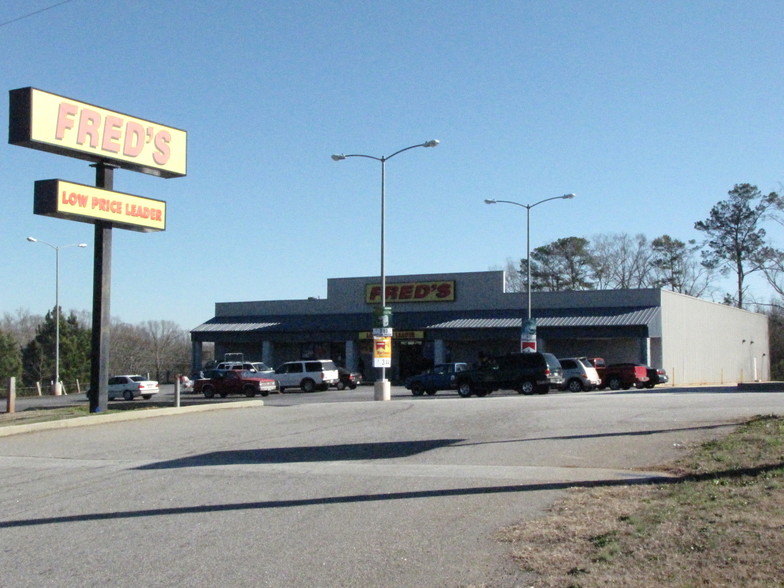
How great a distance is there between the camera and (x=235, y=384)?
4241 centimetres

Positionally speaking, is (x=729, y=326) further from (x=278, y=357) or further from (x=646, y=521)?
(x=646, y=521)

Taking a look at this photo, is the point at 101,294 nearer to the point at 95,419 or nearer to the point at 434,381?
the point at 95,419

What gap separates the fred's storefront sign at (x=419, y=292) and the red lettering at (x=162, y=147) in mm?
34219

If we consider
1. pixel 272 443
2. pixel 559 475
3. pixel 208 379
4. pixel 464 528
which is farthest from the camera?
pixel 208 379

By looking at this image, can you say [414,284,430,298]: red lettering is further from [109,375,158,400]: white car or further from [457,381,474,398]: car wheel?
[457,381,474,398]: car wheel

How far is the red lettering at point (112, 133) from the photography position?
81.0 feet

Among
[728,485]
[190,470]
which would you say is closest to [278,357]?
[190,470]

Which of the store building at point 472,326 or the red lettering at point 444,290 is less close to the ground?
the red lettering at point 444,290

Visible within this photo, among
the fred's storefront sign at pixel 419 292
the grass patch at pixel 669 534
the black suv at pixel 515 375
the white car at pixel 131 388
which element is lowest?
the white car at pixel 131 388

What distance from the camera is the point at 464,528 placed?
8.81 m

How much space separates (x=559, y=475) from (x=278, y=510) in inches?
159

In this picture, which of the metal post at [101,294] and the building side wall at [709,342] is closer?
the metal post at [101,294]

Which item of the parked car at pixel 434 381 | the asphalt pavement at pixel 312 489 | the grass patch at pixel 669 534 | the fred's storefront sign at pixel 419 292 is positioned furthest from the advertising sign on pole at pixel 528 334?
the grass patch at pixel 669 534

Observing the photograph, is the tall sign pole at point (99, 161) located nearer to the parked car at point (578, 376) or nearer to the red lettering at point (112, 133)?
the red lettering at point (112, 133)
